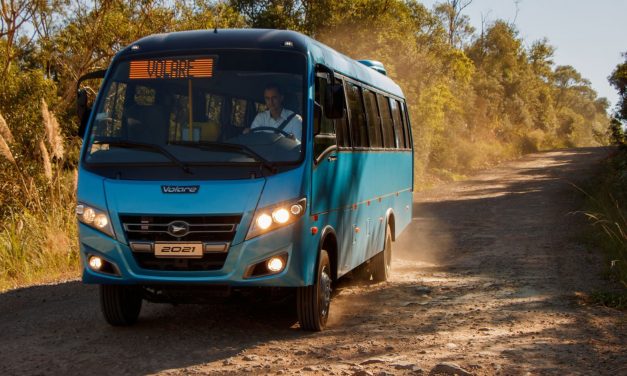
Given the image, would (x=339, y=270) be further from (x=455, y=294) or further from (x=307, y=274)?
(x=455, y=294)

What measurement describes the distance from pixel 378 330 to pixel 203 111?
2.58 metres

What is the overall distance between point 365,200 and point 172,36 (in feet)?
9.84

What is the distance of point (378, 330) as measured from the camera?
7.88 m

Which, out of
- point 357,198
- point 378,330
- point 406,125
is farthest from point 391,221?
point 378,330

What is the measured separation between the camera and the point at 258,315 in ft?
28.4

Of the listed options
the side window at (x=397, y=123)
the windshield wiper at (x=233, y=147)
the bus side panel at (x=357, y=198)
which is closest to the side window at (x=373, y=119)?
→ the bus side panel at (x=357, y=198)

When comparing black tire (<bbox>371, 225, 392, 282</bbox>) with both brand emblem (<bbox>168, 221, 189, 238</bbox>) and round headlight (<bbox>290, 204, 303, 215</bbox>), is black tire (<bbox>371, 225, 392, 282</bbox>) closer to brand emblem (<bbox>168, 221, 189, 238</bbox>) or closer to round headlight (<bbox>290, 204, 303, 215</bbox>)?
round headlight (<bbox>290, 204, 303, 215</bbox>)

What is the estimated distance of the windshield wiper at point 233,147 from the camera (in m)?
7.06

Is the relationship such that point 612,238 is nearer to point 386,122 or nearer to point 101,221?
point 386,122

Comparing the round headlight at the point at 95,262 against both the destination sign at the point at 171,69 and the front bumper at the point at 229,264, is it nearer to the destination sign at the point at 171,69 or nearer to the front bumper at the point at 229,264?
the front bumper at the point at 229,264

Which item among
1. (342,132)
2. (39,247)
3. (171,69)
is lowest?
(39,247)

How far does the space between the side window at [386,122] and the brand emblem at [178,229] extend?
4.83 m

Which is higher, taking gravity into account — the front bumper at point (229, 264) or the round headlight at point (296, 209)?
the round headlight at point (296, 209)

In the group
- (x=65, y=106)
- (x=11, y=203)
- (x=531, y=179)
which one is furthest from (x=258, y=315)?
(x=531, y=179)
